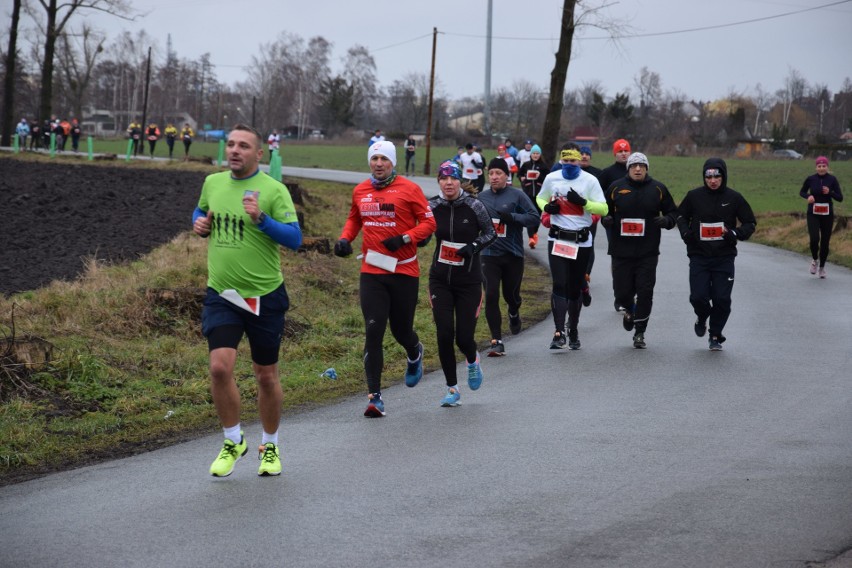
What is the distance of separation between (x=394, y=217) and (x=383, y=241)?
0.76ft

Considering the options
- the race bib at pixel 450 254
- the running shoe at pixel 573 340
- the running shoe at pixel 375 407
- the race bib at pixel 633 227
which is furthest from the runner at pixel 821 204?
the running shoe at pixel 375 407

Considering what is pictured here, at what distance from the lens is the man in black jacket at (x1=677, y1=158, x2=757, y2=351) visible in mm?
12180

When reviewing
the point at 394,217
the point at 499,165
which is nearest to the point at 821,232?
the point at 499,165

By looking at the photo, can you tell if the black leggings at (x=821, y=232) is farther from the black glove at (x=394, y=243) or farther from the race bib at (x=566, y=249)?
the black glove at (x=394, y=243)

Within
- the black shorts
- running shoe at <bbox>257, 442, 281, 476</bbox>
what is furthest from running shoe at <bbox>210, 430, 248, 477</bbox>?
the black shorts

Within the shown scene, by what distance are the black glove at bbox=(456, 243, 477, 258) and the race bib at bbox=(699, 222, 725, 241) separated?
3758 millimetres

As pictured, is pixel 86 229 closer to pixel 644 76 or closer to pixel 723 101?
pixel 644 76

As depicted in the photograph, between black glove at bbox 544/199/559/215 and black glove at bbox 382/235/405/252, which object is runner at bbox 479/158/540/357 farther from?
black glove at bbox 382/235/405/252

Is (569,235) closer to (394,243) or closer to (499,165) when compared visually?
(499,165)

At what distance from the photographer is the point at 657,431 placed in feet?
27.0

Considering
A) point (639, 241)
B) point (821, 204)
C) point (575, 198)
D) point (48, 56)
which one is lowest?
point (639, 241)

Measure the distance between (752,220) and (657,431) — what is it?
4.72 metres

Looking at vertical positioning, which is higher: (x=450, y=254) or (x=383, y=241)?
(x=383, y=241)

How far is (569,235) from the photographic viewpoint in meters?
12.2
